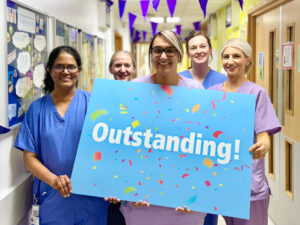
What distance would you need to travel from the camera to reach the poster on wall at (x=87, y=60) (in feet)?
11.5

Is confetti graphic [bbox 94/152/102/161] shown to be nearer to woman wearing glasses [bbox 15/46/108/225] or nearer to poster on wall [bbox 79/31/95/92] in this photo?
woman wearing glasses [bbox 15/46/108/225]

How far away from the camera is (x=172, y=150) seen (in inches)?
53.7

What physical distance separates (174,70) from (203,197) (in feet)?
1.62

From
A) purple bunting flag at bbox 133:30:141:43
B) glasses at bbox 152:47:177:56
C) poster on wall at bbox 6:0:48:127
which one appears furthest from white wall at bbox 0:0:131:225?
purple bunting flag at bbox 133:30:141:43

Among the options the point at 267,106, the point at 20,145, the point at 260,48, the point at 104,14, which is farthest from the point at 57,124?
the point at 104,14

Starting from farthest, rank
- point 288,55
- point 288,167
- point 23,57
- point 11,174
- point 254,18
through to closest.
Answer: point 254,18 → point 288,167 → point 288,55 → point 23,57 → point 11,174

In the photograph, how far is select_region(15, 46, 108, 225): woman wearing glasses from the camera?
60.1 inches

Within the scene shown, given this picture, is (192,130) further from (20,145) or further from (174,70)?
(20,145)

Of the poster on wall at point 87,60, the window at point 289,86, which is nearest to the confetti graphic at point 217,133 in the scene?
the window at point 289,86

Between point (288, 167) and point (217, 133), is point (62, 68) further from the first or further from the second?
point (288, 167)

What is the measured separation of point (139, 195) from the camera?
4.47 ft

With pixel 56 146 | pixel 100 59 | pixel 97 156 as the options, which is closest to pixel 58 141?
pixel 56 146

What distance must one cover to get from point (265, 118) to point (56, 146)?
3.01 feet

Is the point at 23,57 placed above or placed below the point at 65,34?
below
